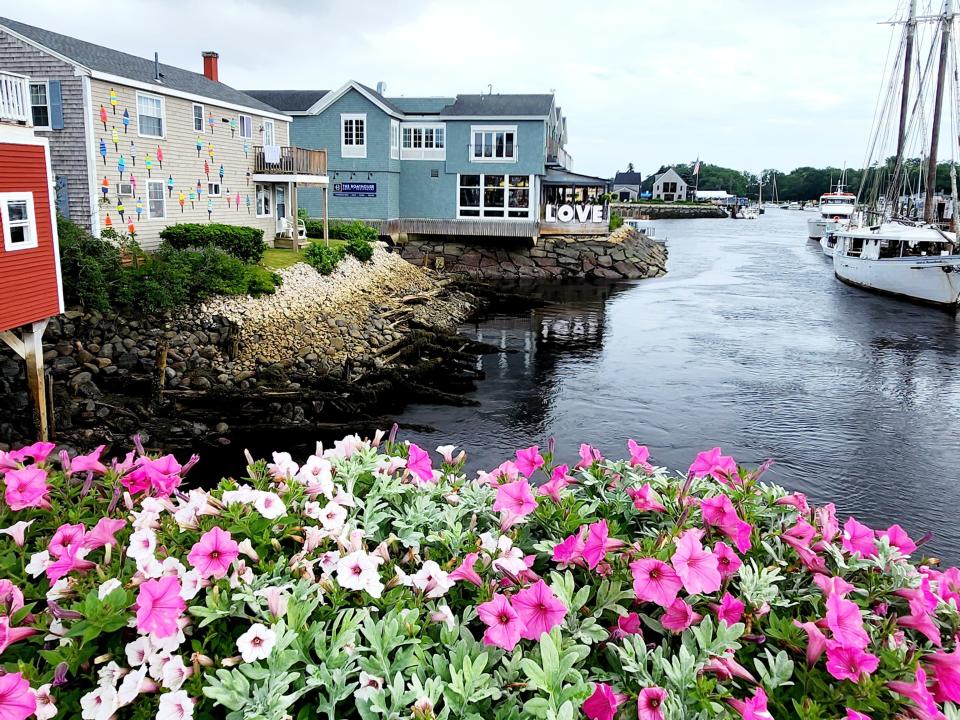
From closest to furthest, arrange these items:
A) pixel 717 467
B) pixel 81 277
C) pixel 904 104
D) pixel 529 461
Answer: pixel 717 467, pixel 529 461, pixel 81 277, pixel 904 104

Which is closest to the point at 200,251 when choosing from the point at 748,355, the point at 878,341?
the point at 748,355

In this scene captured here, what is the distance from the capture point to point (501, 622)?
300 cm

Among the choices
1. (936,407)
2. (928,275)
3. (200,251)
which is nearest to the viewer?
(936,407)

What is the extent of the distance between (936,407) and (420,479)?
2153 cm

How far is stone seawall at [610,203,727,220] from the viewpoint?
411 feet

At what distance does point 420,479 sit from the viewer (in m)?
4.24

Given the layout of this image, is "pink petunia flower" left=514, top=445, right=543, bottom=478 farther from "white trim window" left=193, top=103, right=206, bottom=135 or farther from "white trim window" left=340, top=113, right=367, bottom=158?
"white trim window" left=340, top=113, right=367, bottom=158

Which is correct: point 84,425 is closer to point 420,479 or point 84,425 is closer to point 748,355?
point 420,479

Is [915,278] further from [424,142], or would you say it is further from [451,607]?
[451,607]

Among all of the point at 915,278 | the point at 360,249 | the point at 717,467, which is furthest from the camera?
the point at 915,278

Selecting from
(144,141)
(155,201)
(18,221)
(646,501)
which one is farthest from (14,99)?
(646,501)

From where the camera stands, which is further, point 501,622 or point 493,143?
point 493,143

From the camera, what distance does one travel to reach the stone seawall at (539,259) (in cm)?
4447

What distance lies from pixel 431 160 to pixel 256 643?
4348 cm
